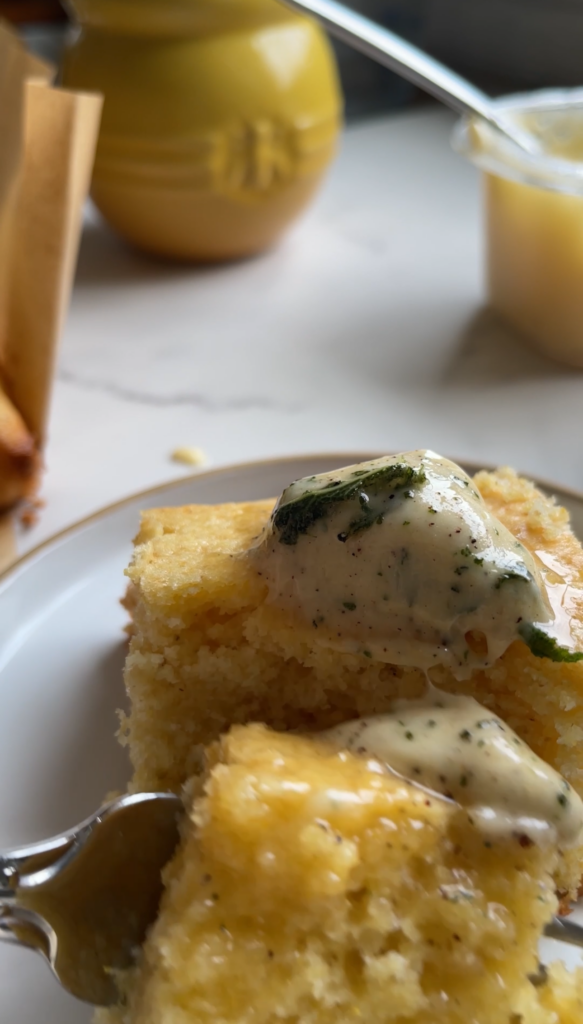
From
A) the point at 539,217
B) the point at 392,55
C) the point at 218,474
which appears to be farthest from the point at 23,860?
the point at 392,55

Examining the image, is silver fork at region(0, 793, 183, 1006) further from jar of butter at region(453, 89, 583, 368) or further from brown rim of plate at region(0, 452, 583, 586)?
jar of butter at region(453, 89, 583, 368)

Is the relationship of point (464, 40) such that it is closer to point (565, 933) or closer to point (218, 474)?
point (218, 474)

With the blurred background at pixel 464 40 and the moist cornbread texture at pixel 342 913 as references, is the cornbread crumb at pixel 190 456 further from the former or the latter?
the blurred background at pixel 464 40

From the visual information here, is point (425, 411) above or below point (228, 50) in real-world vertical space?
below

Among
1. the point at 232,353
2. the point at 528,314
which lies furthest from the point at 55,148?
the point at 528,314

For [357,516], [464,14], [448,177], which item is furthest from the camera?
[464,14]

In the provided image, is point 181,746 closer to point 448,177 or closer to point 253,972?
point 253,972

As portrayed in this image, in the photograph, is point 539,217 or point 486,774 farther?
point 539,217
